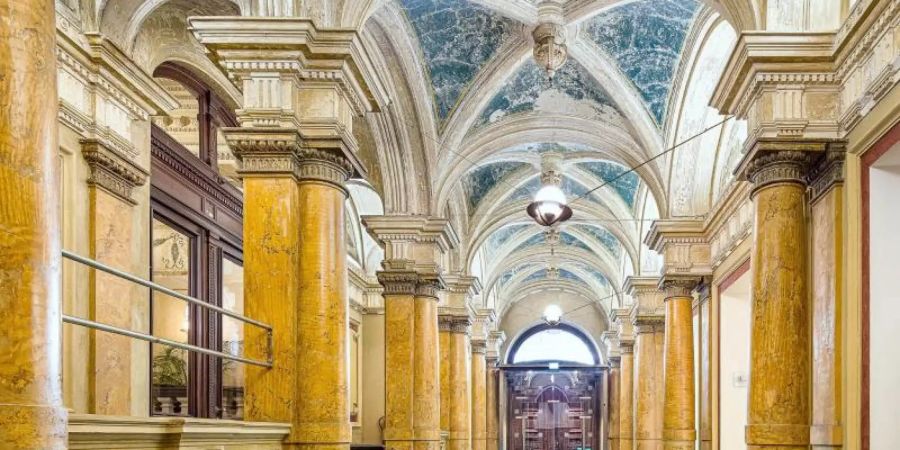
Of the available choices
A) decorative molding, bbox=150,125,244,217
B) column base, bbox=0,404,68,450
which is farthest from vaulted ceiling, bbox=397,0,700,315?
column base, bbox=0,404,68,450

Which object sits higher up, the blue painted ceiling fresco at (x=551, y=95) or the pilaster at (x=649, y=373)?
the blue painted ceiling fresco at (x=551, y=95)

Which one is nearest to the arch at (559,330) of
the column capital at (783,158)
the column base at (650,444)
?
the column base at (650,444)

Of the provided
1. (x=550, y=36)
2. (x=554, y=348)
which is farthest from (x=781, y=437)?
(x=554, y=348)

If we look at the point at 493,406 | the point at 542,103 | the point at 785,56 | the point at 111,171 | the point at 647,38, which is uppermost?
the point at 647,38

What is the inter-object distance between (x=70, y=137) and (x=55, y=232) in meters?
5.18

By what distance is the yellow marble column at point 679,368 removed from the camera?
15797 millimetres

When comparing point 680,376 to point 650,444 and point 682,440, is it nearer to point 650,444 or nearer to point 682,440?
point 682,440

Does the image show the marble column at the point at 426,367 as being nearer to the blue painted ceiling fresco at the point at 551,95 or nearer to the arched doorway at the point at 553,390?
the blue painted ceiling fresco at the point at 551,95

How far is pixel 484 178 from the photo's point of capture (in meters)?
21.1

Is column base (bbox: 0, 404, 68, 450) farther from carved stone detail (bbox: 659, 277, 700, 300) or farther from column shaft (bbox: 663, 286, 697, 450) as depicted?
carved stone detail (bbox: 659, 277, 700, 300)

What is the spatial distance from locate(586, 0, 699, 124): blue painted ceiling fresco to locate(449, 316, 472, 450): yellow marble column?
6.91 metres

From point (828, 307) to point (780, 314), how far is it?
41 centimetres

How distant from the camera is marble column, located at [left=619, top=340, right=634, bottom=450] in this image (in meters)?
27.7

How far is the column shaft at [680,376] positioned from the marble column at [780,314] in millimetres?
7220
